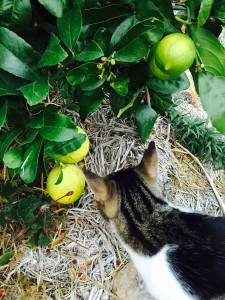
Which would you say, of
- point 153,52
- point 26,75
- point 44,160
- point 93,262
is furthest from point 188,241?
point 26,75

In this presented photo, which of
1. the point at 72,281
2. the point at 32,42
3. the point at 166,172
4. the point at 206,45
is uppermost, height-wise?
the point at 206,45

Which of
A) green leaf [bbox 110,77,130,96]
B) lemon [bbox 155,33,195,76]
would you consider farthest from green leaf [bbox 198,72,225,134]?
green leaf [bbox 110,77,130,96]

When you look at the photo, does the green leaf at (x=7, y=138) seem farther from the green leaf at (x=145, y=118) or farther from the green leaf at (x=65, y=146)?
the green leaf at (x=145, y=118)

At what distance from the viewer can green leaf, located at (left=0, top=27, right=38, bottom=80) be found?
171 centimetres

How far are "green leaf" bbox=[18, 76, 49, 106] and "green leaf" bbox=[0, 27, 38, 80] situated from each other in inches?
2.5

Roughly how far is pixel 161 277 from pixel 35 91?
1.02 meters

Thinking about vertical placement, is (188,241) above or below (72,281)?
above

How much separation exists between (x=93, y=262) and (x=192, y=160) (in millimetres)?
791

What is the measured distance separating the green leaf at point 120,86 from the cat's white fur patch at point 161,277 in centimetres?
73

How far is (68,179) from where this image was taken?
7.06ft

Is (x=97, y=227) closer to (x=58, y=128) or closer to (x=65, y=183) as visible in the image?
(x=65, y=183)

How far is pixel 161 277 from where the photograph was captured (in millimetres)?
2098

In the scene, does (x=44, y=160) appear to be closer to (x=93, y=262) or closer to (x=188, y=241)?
(x=93, y=262)

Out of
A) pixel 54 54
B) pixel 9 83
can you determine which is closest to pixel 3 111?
pixel 9 83
